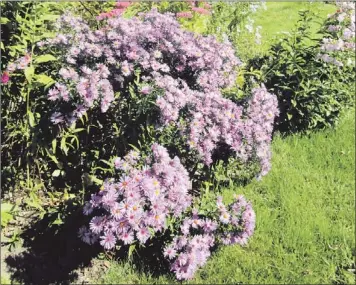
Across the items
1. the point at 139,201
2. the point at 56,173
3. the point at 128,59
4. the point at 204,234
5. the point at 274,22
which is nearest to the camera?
the point at 139,201

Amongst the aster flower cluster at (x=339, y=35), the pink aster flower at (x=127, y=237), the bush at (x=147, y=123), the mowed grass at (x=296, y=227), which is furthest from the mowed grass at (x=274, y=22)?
the pink aster flower at (x=127, y=237)

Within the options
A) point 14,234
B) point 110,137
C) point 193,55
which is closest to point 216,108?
point 193,55

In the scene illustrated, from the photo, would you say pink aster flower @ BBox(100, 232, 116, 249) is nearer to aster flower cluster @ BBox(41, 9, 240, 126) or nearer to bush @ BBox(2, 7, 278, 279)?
bush @ BBox(2, 7, 278, 279)

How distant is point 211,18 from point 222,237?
341 cm

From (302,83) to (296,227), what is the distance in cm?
158

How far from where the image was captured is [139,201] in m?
2.46

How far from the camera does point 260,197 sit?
3508mm

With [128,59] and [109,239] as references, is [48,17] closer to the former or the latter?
[128,59]

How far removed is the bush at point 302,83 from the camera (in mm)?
4234

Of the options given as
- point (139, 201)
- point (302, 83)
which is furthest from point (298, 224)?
point (302, 83)

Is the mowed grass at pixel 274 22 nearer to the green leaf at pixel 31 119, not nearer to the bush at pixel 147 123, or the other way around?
the bush at pixel 147 123

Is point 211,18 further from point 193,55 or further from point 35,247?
point 35,247

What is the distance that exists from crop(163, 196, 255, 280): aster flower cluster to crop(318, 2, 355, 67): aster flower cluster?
6.70 ft

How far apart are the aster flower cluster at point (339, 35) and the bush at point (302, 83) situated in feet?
0.19
